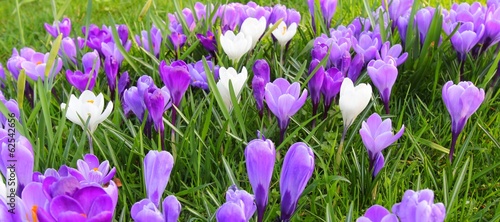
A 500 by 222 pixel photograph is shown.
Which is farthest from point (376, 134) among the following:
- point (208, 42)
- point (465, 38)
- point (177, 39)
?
point (177, 39)

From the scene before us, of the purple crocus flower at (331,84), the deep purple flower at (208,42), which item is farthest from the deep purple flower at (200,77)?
the purple crocus flower at (331,84)

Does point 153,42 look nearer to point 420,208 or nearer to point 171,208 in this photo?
point 171,208

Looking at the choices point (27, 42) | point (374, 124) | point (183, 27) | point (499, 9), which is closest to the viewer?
point (374, 124)

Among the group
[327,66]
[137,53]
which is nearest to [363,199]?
[327,66]

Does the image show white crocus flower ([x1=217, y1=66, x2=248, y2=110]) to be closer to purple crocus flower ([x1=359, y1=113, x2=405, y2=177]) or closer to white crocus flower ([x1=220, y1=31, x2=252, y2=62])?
white crocus flower ([x1=220, y1=31, x2=252, y2=62])

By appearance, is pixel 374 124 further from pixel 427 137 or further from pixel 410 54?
pixel 410 54

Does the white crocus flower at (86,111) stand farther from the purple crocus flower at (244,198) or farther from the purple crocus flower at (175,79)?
the purple crocus flower at (244,198)

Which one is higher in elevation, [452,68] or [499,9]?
[499,9]
